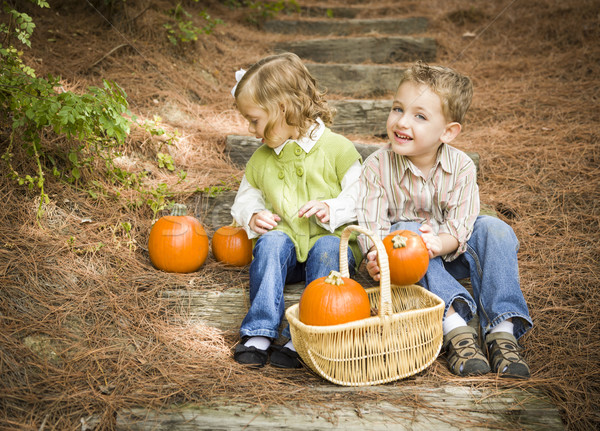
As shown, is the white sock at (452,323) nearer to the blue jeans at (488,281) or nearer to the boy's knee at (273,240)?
the blue jeans at (488,281)

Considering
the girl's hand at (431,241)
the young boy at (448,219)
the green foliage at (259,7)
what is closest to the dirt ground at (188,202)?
the young boy at (448,219)

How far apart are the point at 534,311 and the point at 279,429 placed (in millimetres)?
1318

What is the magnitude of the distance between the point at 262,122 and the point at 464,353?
137 centimetres

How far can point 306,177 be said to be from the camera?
2367mm

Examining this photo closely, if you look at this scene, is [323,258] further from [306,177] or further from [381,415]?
[381,415]

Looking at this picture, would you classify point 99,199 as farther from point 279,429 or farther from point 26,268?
point 279,429

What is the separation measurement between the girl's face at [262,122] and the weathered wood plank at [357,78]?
197 cm

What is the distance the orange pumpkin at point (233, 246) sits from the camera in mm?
2480

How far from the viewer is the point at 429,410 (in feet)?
5.21

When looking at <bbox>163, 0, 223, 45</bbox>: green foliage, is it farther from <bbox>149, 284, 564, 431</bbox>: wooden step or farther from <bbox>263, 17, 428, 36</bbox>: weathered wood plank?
<bbox>149, 284, 564, 431</bbox>: wooden step

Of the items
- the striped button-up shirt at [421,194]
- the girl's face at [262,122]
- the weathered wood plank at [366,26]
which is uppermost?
the weathered wood plank at [366,26]

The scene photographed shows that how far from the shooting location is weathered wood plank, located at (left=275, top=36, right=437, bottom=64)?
186 inches

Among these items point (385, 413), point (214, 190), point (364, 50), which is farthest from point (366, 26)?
point (385, 413)

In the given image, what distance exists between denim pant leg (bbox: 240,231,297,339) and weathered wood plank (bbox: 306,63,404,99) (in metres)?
2.34
